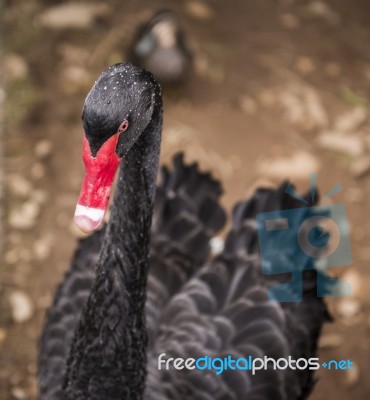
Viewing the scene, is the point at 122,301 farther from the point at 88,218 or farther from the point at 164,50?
the point at 164,50

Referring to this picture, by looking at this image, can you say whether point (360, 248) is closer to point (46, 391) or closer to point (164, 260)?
point (164, 260)

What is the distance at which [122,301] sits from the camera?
1.60 m

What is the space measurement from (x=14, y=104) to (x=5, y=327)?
104cm

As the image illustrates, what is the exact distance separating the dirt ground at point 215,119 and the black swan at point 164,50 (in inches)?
3.9

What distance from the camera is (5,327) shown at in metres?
2.43

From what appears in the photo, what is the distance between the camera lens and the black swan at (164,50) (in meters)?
3.07

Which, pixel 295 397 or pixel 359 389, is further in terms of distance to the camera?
pixel 359 389

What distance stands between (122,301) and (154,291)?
1.28 feet

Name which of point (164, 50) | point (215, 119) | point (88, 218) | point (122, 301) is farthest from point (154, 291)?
point (164, 50)

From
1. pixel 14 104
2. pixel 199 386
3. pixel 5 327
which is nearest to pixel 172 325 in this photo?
pixel 199 386

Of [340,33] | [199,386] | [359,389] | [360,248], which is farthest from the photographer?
[340,33]

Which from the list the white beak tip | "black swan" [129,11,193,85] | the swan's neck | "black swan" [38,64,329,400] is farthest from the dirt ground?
the white beak tip

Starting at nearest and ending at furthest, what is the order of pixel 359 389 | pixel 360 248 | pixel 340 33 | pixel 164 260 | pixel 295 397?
pixel 295 397 < pixel 164 260 < pixel 359 389 < pixel 360 248 < pixel 340 33

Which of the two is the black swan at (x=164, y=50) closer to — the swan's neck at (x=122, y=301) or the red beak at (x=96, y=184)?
the swan's neck at (x=122, y=301)
